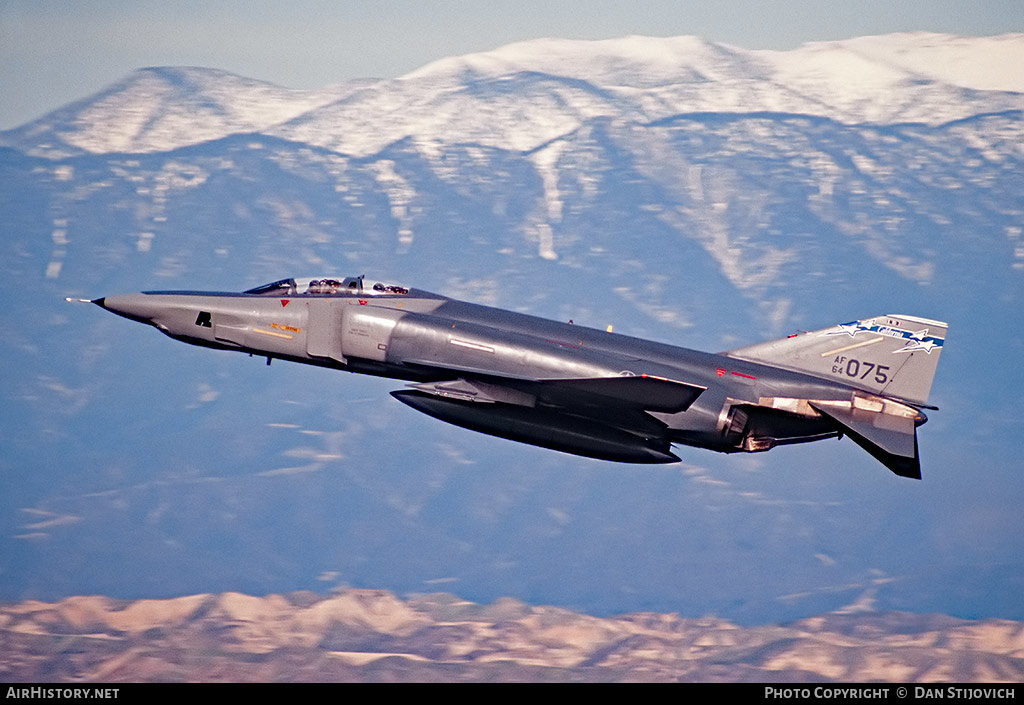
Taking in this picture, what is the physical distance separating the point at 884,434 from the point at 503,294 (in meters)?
69.2

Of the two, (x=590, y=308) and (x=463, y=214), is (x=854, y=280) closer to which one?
(x=590, y=308)

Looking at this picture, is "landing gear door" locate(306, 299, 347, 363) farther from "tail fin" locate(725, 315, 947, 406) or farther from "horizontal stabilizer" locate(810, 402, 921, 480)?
"horizontal stabilizer" locate(810, 402, 921, 480)

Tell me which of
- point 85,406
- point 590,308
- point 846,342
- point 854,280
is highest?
point 854,280

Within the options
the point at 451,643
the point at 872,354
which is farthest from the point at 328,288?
the point at 451,643

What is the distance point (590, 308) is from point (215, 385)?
29.9 m

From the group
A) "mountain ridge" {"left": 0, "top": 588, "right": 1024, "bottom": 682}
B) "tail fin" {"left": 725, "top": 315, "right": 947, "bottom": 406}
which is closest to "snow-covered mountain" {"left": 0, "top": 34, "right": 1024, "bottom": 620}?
"mountain ridge" {"left": 0, "top": 588, "right": 1024, "bottom": 682}

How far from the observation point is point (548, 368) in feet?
73.0

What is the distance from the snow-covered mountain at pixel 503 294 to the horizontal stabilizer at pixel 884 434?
43.6 meters

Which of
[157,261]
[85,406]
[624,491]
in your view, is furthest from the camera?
[157,261]

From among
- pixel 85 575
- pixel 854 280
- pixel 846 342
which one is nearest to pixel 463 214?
pixel 854 280

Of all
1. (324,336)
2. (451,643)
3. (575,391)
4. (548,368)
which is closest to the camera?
(575,391)

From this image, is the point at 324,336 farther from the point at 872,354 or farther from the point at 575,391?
the point at 872,354

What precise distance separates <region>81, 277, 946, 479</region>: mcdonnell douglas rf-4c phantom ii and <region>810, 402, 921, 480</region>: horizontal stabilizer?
0.03 m

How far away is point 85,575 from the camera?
6569 centimetres
